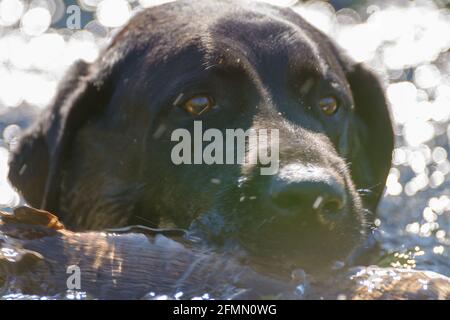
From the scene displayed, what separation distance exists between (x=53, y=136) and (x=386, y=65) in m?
7.12

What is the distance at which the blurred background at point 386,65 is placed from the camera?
829cm

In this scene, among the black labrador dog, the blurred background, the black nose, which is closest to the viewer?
the black nose

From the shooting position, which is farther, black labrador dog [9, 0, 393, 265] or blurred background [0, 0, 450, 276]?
blurred background [0, 0, 450, 276]

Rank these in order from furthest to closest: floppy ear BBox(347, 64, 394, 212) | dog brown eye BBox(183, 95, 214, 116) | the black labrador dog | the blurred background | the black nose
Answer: the blurred background, floppy ear BBox(347, 64, 394, 212), dog brown eye BBox(183, 95, 214, 116), the black labrador dog, the black nose

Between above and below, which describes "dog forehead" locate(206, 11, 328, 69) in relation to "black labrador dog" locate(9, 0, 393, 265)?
above

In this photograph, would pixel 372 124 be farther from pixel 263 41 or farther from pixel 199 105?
pixel 199 105

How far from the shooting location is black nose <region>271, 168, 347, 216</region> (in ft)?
11.6

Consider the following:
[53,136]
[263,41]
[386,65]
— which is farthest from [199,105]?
[386,65]

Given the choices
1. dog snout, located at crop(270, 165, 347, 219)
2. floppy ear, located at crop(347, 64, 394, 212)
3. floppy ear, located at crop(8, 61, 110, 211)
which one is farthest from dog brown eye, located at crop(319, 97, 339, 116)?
floppy ear, located at crop(8, 61, 110, 211)

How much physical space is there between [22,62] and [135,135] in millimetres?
7150

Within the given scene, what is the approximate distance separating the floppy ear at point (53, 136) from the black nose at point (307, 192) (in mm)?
1421

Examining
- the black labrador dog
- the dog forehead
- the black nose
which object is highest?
the dog forehead

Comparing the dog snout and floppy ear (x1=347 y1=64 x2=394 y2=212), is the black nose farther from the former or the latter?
floppy ear (x1=347 y1=64 x2=394 y2=212)

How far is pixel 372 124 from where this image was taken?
530 centimetres
